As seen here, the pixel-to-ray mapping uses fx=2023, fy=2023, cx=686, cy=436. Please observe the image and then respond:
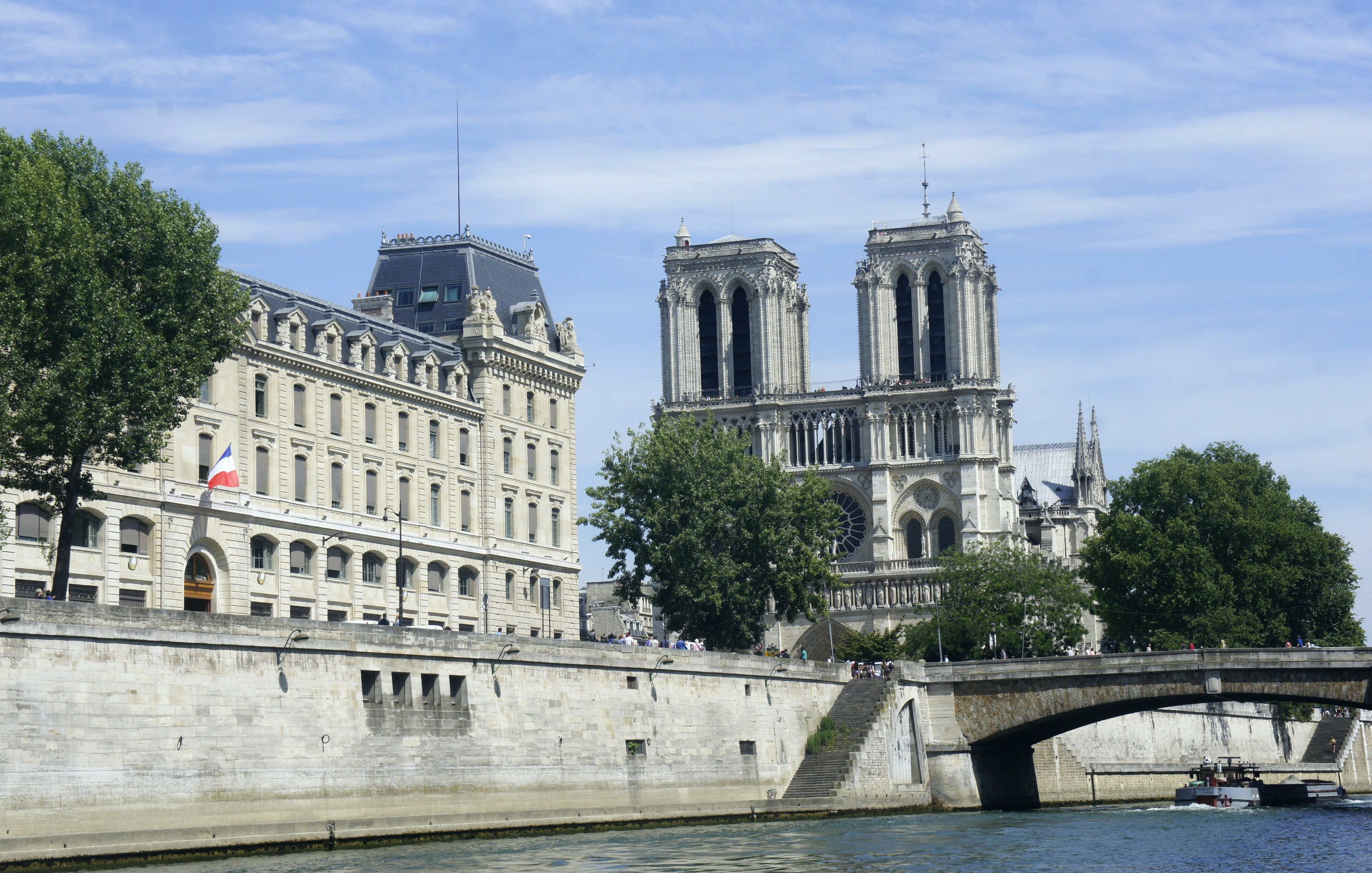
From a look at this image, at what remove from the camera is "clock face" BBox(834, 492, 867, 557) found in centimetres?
15400

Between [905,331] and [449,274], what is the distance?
6933 cm

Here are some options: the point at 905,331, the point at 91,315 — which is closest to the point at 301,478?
the point at 91,315

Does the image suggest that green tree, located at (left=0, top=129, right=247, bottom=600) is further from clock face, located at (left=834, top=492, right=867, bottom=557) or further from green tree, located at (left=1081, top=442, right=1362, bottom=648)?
clock face, located at (left=834, top=492, right=867, bottom=557)

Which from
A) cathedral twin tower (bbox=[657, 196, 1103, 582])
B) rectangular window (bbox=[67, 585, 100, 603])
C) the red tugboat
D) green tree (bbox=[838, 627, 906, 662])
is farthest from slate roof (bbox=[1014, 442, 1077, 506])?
rectangular window (bbox=[67, 585, 100, 603])

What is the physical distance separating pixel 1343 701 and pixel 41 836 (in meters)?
47.8

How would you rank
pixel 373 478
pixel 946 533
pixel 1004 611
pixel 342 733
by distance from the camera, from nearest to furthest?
pixel 342 733, pixel 373 478, pixel 1004 611, pixel 946 533

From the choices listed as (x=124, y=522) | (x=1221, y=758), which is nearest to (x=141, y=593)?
(x=124, y=522)

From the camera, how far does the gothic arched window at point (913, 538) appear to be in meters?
153

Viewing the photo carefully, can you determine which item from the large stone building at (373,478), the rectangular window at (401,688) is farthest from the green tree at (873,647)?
the rectangular window at (401,688)

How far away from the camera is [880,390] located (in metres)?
154

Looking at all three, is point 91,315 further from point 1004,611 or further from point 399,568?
point 1004,611

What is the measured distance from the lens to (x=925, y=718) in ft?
262

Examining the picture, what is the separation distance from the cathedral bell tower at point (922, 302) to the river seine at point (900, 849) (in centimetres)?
8284

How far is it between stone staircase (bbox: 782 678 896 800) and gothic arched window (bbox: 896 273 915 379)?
253 feet
